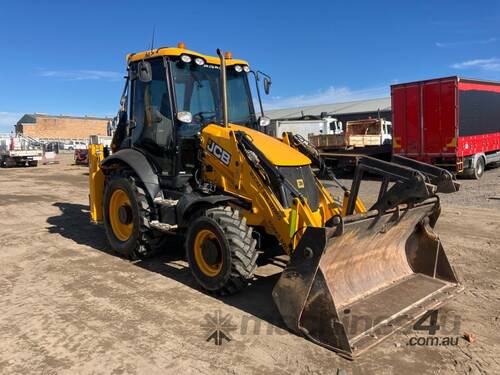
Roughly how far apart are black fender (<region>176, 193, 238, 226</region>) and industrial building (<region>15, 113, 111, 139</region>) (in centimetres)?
7906

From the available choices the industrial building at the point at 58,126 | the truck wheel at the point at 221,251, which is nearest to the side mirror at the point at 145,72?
the truck wheel at the point at 221,251

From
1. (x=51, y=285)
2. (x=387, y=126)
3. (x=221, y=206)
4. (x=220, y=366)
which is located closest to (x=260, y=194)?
(x=221, y=206)

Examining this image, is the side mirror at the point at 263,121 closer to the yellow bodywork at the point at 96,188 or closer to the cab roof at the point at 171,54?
the cab roof at the point at 171,54

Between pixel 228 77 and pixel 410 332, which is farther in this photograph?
pixel 228 77

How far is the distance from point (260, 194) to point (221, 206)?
0.49 metres

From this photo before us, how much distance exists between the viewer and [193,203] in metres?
5.18

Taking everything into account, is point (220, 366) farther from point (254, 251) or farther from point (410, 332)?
point (410, 332)

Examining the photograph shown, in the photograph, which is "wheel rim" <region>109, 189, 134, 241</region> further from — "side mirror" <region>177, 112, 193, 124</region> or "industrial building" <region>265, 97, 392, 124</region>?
"industrial building" <region>265, 97, 392, 124</region>

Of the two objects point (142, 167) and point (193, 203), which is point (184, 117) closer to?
point (142, 167)

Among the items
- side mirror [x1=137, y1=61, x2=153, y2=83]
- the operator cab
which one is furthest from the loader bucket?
side mirror [x1=137, y1=61, x2=153, y2=83]

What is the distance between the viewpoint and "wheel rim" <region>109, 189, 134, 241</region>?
6.43 metres

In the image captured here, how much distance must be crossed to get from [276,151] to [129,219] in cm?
244

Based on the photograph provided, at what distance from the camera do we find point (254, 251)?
4.66m

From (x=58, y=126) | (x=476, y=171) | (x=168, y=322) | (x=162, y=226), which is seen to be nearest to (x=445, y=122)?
(x=476, y=171)
